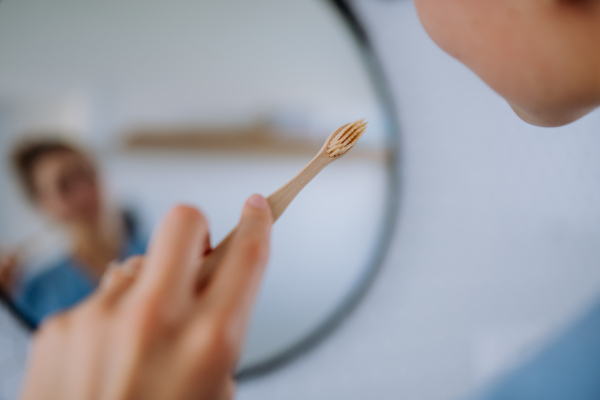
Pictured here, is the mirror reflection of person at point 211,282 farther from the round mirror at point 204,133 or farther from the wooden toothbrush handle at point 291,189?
the round mirror at point 204,133

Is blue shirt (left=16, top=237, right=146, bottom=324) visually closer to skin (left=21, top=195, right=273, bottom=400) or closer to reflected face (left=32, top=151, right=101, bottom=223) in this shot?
reflected face (left=32, top=151, right=101, bottom=223)

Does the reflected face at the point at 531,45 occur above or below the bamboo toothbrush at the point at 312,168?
below

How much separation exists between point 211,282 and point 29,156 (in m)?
0.36

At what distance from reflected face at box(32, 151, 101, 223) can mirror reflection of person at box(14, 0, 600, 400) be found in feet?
0.81

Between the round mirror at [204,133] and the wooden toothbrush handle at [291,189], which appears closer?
the wooden toothbrush handle at [291,189]

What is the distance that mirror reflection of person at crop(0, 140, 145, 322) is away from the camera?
400 millimetres

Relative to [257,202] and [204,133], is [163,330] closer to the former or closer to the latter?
[257,202]

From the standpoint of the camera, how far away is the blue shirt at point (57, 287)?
41 cm

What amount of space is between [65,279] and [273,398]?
26 centimetres

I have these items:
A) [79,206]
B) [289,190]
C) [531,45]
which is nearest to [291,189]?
[289,190]

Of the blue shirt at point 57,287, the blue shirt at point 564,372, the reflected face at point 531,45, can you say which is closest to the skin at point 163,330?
the reflected face at point 531,45

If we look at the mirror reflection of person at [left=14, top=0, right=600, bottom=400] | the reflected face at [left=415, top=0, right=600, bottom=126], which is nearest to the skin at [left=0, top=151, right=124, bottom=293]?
the mirror reflection of person at [left=14, top=0, right=600, bottom=400]

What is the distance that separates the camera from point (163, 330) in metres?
0.14

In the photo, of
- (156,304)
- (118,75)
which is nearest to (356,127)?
(156,304)
